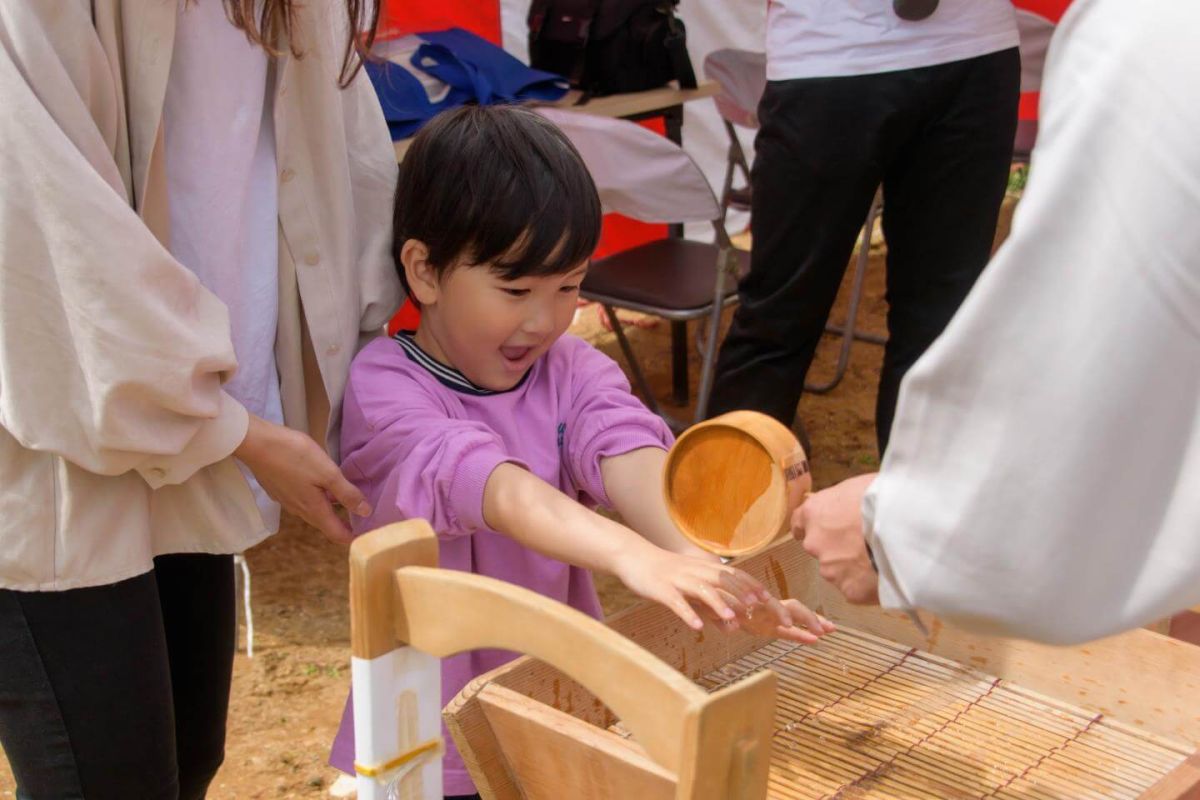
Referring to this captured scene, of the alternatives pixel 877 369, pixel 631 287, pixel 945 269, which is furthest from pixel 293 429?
pixel 877 369

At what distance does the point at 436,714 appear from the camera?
1.14 metres

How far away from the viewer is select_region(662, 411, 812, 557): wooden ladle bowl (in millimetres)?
1362

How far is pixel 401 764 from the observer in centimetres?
111

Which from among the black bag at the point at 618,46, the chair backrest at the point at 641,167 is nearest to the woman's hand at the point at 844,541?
the chair backrest at the point at 641,167

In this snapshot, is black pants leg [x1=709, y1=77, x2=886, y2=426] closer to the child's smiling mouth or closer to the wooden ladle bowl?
the child's smiling mouth

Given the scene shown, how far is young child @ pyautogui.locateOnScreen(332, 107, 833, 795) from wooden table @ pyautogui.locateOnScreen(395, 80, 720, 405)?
2.41 metres

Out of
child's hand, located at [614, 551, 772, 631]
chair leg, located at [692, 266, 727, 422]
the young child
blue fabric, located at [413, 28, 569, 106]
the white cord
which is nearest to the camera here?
Answer: child's hand, located at [614, 551, 772, 631]

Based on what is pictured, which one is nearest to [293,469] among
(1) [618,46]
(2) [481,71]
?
(2) [481,71]

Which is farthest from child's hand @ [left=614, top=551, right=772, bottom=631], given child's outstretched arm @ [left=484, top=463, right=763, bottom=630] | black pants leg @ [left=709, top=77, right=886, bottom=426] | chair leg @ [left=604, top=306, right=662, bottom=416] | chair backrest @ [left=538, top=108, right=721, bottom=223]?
chair leg @ [left=604, top=306, right=662, bottom=416]

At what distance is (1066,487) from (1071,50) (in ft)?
0.97

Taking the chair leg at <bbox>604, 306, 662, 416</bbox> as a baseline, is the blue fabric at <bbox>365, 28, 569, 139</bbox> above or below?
above

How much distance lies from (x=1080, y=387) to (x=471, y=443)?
80 cm

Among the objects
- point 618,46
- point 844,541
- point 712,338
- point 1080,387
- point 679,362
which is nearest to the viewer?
point 1080,387

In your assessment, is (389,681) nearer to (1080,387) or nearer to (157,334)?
(157,334)
